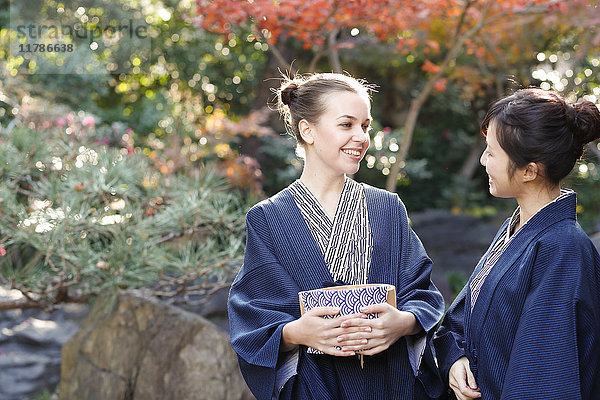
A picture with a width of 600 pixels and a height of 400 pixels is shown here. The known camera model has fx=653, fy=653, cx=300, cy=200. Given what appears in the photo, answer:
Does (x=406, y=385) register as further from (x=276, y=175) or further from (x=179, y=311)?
(x=276, y=175)

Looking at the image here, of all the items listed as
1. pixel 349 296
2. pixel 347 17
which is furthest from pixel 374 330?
pixel 347 17

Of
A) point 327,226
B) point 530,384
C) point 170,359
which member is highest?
point 327,226

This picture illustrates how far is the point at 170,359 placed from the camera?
11.6 ft

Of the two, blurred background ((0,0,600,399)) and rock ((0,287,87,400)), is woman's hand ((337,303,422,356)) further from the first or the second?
rock ((0,287,87,400))

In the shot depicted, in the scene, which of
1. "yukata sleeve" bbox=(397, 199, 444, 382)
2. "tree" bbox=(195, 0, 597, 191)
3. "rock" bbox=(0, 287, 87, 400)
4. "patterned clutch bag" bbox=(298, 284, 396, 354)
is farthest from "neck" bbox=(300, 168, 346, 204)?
"rock" bbox=(0, 287, 87, 400)

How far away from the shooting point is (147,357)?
3578 mm

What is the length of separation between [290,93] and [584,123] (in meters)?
0.98

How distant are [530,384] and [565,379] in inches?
3.5

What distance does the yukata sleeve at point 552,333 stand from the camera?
1702mm

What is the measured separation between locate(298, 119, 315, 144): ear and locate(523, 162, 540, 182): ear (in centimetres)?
72

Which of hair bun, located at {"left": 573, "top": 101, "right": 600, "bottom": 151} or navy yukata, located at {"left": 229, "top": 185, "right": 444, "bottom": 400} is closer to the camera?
hair bun, located at {"left": 573, "top": 101, "right": 600, "bottom": 151}

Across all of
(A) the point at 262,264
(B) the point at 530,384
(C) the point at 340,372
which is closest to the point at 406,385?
(C) the point at 340,372

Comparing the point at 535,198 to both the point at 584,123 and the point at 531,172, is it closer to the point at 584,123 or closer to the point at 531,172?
the point at 531,172

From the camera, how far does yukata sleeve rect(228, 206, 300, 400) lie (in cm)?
205
